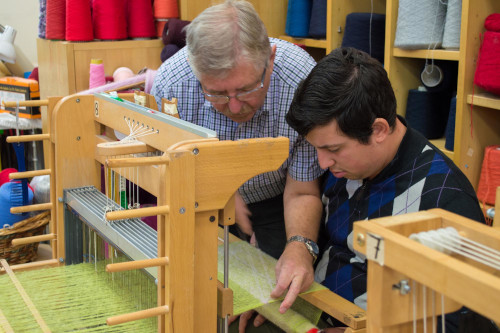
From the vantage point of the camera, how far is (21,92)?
137 inches

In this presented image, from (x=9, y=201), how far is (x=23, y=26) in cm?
225

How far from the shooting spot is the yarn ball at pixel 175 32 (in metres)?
3.00

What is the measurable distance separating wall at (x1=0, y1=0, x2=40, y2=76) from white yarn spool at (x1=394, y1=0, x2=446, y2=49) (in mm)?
2988

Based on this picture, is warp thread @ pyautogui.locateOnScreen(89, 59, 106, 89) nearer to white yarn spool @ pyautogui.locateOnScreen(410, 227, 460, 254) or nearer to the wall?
the wall

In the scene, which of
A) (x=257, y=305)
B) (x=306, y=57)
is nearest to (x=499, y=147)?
(x=306, y=57)

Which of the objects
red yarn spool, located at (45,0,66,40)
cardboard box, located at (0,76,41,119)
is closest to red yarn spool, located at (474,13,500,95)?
red yarn spool, located at (45,0,66,40)

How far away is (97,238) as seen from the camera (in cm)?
175

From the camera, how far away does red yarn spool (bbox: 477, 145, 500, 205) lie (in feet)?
6.97

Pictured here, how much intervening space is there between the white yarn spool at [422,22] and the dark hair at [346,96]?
0.94m

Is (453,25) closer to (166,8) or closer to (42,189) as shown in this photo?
(166,8)

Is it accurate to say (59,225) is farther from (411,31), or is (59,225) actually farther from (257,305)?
(411,31)

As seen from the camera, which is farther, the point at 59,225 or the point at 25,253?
the point at 25,253

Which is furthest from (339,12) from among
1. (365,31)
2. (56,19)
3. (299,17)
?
(56,19)

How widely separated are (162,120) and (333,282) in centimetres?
59
